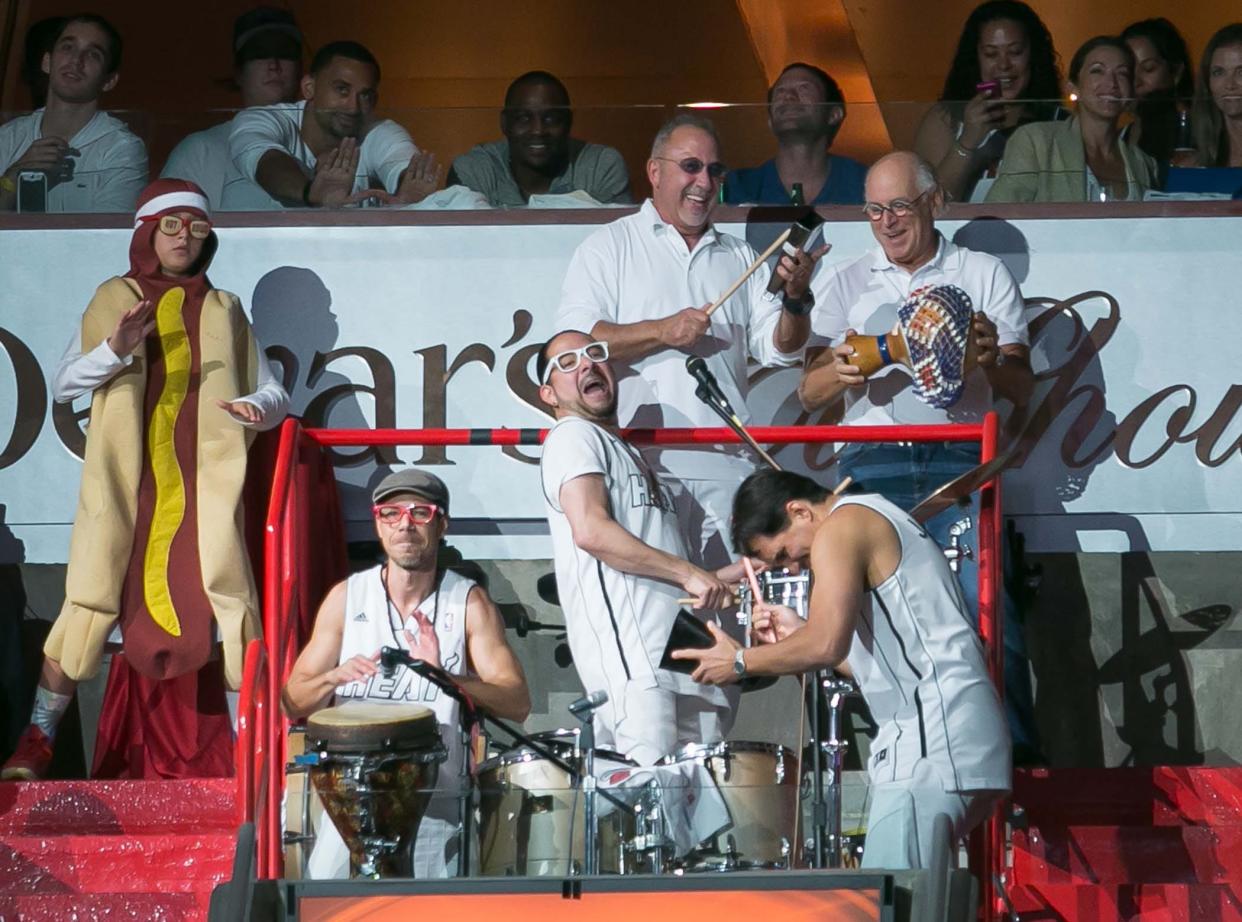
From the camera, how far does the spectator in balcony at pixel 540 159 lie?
7680 mm

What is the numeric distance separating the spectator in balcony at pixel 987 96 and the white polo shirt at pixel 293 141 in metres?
1.73

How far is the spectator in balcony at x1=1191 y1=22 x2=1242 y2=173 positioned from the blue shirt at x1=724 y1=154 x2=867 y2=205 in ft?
3.72

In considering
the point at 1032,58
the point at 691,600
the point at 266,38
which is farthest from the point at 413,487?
the point at 1032,58

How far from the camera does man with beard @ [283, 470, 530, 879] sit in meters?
6.20

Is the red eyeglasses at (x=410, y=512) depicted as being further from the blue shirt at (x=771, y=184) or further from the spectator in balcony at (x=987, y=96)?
the spectator in balcony at (x=987, y=96)

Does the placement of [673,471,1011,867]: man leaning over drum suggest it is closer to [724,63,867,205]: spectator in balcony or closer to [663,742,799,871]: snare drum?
[663,742,799,871]: snare drum

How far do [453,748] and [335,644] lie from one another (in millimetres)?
547

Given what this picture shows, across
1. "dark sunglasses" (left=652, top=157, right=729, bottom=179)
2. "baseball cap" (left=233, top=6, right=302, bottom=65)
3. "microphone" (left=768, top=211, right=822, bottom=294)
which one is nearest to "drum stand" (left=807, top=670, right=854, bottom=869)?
"microphone" (left=768, top=211, right=822, bottom=294)

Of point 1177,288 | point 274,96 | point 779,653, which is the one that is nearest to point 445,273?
point 274,96

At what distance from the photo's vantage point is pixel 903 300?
287 inches

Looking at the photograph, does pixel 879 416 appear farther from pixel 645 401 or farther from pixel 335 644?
pixel 335 644

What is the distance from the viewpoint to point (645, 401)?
7293 mm

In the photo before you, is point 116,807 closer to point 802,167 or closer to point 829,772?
point 829,772

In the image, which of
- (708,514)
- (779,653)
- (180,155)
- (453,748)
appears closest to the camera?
(779,653)
